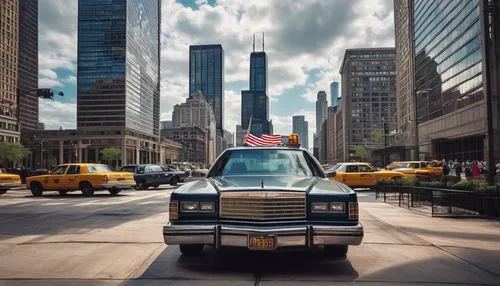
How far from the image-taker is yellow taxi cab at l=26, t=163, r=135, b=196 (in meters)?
21.3

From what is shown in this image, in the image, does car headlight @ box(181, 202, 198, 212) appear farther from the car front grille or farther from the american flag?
the american flag

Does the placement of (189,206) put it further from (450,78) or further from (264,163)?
(450,78)

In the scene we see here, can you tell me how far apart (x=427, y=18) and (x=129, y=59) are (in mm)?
106587

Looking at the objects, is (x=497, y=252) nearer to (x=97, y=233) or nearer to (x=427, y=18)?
(x=97, y=233)

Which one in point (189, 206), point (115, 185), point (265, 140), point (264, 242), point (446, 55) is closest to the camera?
point (264, 242)

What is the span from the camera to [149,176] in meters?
29.2

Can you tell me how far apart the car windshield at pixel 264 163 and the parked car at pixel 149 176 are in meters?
22.2

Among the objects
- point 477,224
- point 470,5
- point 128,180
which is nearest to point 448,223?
point 477,224

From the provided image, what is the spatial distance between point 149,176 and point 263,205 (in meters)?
24.6

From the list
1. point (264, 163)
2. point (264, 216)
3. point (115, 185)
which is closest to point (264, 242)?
point (264, 216)

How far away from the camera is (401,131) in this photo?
4633 inches

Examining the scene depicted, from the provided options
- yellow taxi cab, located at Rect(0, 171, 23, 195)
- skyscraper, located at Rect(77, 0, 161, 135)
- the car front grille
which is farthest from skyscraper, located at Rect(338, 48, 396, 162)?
the car front grille

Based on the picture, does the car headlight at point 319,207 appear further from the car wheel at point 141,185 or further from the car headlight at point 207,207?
the car wheel at point 141,185

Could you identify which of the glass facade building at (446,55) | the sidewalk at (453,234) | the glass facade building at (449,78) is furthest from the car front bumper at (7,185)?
the glass facade building at (446,55)
